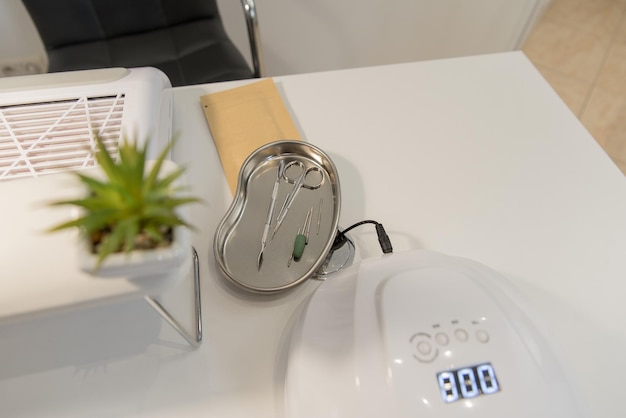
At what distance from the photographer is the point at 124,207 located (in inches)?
12.9

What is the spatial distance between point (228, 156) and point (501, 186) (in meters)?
0.46

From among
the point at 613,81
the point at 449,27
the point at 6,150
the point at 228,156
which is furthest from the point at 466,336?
the point at 613,81

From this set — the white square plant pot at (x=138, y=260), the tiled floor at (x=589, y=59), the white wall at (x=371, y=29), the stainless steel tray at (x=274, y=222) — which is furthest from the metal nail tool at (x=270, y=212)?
the tiled floor at (x=589, y=59)

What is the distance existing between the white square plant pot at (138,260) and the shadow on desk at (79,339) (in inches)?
10.1

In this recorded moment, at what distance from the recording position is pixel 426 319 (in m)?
0.48

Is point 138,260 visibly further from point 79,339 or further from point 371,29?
point 371,29

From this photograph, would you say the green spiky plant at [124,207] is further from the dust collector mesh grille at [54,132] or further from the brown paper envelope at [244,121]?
the brown paper envelope at [244,121]

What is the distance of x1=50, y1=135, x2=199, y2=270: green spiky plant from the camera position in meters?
0.32

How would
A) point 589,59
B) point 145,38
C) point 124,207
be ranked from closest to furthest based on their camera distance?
point 124,207 → point 145,38 → point 589,59

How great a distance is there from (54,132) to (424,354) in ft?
1.76

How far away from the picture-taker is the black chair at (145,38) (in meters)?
1.06

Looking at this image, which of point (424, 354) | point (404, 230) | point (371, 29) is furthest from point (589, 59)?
point (424, 354)

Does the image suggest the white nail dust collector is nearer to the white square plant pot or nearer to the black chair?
the white square plant pot

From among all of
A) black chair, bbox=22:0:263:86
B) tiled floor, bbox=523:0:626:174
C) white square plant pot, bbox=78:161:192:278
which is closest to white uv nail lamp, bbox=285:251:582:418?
white square plant pot, bbox=78:161:192:278
